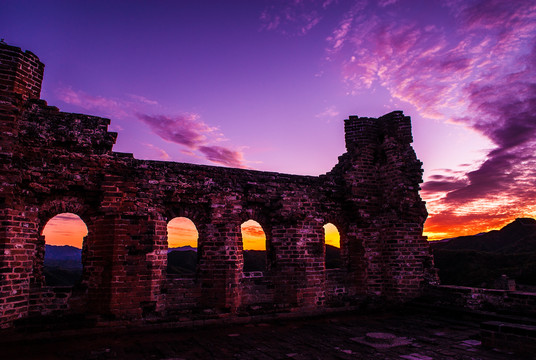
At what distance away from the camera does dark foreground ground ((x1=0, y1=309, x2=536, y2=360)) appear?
18.8 feet

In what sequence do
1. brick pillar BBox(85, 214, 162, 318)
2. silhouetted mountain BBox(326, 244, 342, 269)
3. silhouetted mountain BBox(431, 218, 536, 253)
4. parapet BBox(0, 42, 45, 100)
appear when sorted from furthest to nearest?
silhouetted mountain BBox(431, 218, 536, 253) < silhouetted mountain BBox(326, 244, 342, 269) < brick pillar BBox(85, 214, 162, 318) < parapet BBox(0, 42, 45, 100)

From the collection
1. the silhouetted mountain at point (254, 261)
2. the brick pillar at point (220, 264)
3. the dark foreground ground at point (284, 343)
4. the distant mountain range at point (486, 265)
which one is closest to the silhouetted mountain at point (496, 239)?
the distant mountain range at point (486, 265)

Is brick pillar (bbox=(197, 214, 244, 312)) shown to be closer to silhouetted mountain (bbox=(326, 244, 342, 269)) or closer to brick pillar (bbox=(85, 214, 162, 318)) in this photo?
brick pillar (bbox=(85, 214, 162, 318))

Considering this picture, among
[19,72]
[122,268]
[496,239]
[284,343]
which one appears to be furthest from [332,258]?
[496,239]

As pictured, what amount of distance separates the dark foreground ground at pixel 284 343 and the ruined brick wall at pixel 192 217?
77 centimetres

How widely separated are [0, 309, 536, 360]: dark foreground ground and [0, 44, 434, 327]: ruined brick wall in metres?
0.77

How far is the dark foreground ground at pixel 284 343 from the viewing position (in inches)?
226

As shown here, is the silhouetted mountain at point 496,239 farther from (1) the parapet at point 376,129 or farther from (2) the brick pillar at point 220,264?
(2) the brick pillar at point 220,264

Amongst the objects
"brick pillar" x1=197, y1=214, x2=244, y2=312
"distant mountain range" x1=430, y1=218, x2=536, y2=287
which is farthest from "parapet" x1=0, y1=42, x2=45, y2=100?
"distant mountain range" x1=430, y1=218, x2=536, y2=287

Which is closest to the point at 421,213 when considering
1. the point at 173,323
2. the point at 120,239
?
the point at 173,323

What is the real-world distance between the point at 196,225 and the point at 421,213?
727 cm

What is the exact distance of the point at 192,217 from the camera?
8.88 meters

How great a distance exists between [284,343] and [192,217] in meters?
4.08

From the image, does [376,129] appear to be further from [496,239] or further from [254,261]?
[496,239]
